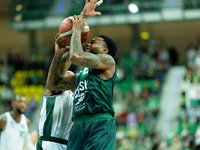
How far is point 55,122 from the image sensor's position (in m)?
5.50

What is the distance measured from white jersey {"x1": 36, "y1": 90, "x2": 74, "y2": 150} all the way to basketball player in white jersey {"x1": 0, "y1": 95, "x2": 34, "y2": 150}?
2579mm

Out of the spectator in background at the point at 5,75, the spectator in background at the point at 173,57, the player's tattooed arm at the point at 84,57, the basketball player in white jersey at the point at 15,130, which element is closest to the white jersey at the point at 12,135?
the basketball player in white jersey at the point at 15,130

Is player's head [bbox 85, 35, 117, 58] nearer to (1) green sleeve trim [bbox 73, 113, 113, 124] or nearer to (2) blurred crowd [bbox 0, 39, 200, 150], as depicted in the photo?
(1) green sleeve trim [bbox 73, 113, 113, 124]

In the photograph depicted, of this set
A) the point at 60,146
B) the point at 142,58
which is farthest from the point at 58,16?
the point at 60,146

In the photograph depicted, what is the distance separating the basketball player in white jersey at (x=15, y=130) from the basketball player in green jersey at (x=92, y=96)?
3.34m

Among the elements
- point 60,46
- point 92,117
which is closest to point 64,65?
point 60,46

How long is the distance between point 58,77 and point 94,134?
1.09 m

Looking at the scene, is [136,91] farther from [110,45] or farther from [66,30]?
[66,30]

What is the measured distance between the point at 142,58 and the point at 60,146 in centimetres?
1612

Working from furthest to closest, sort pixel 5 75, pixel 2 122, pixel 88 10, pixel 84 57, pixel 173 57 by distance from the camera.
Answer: pixel 173 57, pixel 5 75, pixel 2 122, pixel 88 10, pixel 84 57

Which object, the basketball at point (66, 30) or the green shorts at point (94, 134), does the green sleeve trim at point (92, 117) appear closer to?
the green shorts at point (94, 134)

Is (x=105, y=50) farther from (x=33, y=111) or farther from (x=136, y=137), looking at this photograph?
(x=33, y=111)

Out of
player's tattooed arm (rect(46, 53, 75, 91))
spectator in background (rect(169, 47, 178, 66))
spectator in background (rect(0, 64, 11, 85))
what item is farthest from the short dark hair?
spectator in background (rect(169, 47, 178, 66))

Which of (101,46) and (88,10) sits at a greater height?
(88,10)
